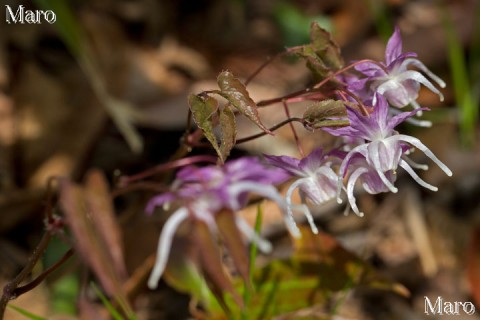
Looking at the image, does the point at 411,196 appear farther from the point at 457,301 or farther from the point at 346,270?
the point at 346,270

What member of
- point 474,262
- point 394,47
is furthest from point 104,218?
point 474,262

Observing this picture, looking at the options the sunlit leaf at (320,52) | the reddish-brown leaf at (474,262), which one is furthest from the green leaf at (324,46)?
the reddish-brown leaf at (474,262)

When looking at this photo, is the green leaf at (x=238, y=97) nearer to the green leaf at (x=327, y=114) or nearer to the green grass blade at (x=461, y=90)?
the green leaf at (x=327, y=114)

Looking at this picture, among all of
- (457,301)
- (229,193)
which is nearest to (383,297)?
(457,301)

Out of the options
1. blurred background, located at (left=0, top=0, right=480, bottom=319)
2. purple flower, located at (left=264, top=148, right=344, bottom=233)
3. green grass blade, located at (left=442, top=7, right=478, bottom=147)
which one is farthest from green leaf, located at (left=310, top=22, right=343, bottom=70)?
green grass blade, located at (left=442, top=7, right=478, bottom=147)

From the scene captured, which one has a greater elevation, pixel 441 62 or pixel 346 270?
pixel 441 62

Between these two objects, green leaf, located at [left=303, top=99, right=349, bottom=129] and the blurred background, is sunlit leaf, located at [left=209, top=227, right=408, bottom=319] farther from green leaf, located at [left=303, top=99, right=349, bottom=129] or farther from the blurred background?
green leaf, located at [left=303, top=99, right=349, bottom=129]

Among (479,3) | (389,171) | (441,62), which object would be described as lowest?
(389,171)
